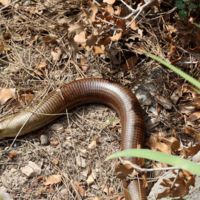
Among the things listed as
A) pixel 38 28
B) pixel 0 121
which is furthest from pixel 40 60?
pixel 0 121

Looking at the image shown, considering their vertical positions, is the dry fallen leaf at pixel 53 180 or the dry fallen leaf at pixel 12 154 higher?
the dry fallen leaf at pixel 12 154

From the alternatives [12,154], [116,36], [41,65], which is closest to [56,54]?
[41,65]

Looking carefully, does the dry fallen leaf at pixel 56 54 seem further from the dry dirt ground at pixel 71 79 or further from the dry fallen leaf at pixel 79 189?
the dry fallen leaf at pixel 79 189

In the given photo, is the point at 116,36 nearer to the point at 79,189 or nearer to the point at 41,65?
the point at 41,65

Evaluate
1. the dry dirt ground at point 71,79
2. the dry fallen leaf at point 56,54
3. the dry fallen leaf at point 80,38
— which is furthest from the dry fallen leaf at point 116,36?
the dry fallen leaf at point 56,54

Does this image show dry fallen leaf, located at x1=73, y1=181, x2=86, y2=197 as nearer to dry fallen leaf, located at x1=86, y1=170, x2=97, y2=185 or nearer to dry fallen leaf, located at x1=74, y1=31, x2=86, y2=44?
dry fallen leaf, located at x1=86, y1=170, x2=97, y2=185

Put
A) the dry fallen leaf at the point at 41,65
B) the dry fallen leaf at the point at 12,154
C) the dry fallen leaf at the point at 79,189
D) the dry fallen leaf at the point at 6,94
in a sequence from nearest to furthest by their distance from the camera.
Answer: the dry fallen leaf at the point at 79,189
the dry fallen leaf at the point at 12,154
the dry fallen leaf at the point at 6,94
the dry fallen leaf at the point at 41,65
